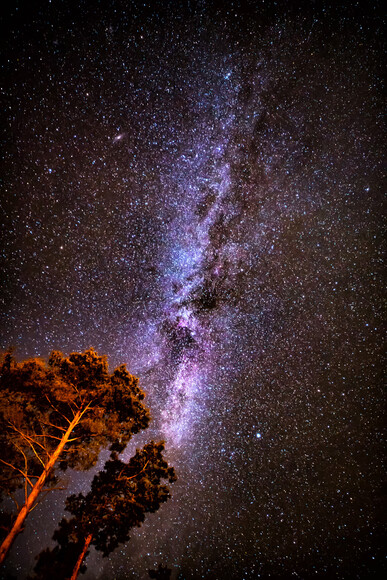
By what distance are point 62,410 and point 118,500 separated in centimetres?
286

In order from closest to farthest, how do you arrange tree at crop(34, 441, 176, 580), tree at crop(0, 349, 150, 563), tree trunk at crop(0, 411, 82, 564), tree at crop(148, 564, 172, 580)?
tree trunk at crop(0, 411, 82, 564)
tree at crop(0, 349, 150, 563)
tree at crop(34, 441, 176, 580)
tree at crop(148, 564, 172, 580)

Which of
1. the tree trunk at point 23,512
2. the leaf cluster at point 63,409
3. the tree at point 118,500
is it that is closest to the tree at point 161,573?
the tree at point 118,500

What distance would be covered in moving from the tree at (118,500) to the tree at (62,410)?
116 cm

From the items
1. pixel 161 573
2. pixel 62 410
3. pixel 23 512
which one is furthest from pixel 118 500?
pixel 161 573

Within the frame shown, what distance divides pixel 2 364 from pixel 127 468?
4.66 meters

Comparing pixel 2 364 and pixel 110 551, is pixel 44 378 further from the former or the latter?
pixel 110 551

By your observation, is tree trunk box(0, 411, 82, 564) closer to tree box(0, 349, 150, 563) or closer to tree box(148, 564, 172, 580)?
tree box(0, 349, 150, 563)

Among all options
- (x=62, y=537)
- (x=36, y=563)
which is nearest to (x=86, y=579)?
(x=36, y=563)

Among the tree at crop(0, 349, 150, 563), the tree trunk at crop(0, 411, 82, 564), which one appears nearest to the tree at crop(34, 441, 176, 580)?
the tree at crop(0, 349, 150, 563)

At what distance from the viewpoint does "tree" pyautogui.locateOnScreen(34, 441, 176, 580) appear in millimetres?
6676

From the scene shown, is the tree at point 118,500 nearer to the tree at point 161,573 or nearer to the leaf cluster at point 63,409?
the leaf cluster at point 63,409

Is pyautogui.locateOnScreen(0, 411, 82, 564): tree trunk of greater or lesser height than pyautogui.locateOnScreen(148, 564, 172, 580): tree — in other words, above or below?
above

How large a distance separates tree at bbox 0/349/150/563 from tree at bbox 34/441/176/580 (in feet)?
3.80

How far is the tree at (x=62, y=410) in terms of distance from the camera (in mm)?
6246
